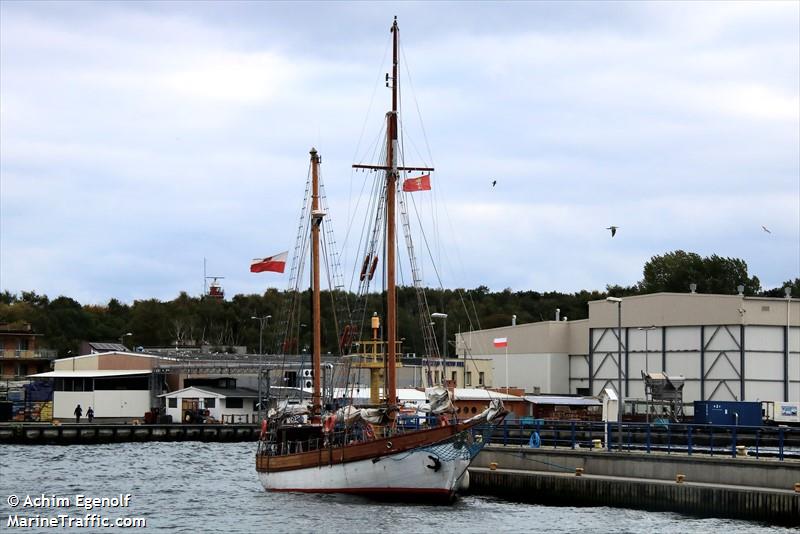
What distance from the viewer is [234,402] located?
405 ft

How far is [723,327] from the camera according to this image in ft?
310

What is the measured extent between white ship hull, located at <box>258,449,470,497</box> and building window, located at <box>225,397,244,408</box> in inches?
2740

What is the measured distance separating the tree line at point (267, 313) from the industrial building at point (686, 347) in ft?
149

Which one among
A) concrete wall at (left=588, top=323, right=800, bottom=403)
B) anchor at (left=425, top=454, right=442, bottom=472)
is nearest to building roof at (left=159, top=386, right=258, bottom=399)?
concrete wall at (left=588, top=323, right=800, bottom=403)

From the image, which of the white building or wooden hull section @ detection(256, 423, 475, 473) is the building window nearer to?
the white building

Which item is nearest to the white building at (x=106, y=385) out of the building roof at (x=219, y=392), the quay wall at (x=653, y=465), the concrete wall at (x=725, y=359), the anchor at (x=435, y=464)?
the building roof at (x=219, y=392)

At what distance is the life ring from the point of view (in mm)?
54781

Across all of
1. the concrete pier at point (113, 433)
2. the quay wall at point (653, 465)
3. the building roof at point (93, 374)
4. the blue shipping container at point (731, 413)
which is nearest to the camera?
the quay wall at point (653, 465)

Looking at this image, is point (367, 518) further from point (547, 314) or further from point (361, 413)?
point (547, 314)

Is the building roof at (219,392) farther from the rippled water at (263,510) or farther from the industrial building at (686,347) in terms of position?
the rippled water at (263,510)

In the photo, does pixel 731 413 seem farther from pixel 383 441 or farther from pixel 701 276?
pixel 701 276

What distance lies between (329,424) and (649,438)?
1411 cm

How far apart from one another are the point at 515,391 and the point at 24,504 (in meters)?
56.5

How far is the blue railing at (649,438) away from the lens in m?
49.0
